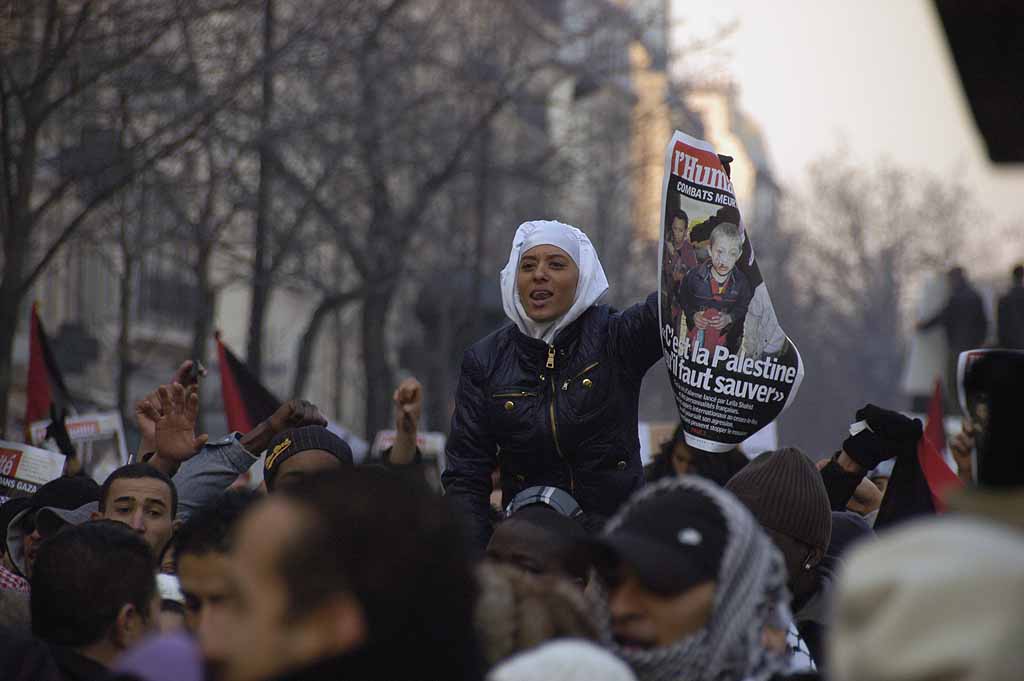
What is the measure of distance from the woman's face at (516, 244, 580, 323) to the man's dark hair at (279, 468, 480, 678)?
9.85ft

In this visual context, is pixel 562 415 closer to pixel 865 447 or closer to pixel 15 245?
pixel 865 447

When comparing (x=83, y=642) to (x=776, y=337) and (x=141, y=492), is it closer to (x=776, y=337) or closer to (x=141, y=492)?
(x=141, y=492)

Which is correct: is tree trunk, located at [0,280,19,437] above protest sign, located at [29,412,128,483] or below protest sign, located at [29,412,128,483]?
above

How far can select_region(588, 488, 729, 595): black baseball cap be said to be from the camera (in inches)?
129

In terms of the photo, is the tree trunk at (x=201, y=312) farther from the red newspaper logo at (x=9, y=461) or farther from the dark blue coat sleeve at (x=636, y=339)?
the dark blue coat sleeve at (x=636, y=339)

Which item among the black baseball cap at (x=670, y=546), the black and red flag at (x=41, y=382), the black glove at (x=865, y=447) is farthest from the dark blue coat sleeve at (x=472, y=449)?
the black and red flag at (x=41, y=382)

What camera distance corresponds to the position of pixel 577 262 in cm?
596

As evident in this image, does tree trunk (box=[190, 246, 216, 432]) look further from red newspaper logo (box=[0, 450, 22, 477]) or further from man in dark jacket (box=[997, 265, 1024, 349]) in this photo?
red newspaper logo (box=[0, 450, 22, 477])

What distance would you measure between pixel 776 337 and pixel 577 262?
79cm

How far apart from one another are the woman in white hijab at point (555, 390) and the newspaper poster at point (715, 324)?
0.21 metres

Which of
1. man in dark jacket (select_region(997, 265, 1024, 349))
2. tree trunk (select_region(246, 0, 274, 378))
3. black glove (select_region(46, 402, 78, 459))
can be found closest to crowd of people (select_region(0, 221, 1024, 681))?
black glove (select_region(46, 402, 78, 459))

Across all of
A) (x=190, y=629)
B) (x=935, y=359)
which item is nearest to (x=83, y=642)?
(x=190, y=629)

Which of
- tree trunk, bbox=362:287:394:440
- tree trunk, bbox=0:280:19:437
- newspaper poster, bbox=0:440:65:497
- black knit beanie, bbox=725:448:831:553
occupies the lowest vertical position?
tree trunk, bbox=362:287:394:440

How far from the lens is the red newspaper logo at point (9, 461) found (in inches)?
318
